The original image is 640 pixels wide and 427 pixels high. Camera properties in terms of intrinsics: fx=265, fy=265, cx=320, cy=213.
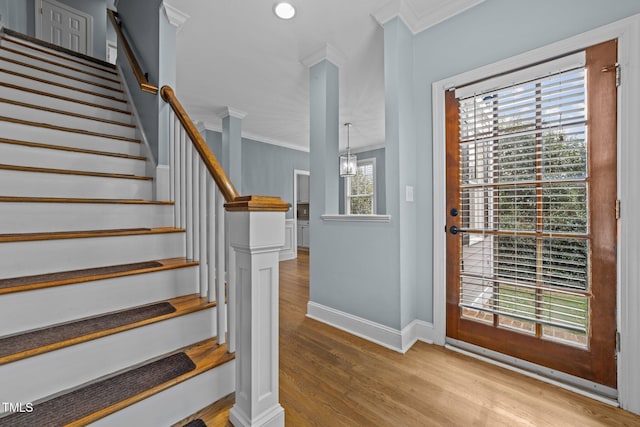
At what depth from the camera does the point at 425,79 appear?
221 cm

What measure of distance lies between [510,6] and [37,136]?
3374 millimetres

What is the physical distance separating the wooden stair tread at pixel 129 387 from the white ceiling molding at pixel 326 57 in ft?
8.65

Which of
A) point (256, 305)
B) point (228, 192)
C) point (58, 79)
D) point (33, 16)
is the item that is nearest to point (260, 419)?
point (256, 305)

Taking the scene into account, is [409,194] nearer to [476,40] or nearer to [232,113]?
[476,40]

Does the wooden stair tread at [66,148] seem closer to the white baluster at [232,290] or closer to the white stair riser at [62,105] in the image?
the white stair riser at [62,105]

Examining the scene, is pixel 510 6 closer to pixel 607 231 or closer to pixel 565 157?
pixel 565 157

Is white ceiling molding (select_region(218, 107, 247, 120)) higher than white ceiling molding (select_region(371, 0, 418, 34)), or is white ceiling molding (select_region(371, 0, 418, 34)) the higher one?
white ceiling molding (select_region(218, 107, 247, 120))

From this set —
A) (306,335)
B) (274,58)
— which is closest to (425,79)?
(274,58)

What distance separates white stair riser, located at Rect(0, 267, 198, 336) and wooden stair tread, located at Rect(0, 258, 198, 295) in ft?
0.08

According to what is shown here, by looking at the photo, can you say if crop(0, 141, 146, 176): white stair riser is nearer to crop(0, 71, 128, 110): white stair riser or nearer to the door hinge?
crop(0, 71, 128, 110): white stair riser

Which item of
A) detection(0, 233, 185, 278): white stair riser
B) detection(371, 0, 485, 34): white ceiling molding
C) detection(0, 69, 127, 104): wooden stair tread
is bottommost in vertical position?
detection(0, 233, 185, 278): white stair riser

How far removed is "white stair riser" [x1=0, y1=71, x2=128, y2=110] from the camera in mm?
2160

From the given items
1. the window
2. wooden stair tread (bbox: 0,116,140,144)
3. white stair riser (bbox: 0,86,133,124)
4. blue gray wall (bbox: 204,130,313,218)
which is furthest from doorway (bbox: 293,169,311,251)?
wooden stair tread (bbox: 0,116,140,144)
